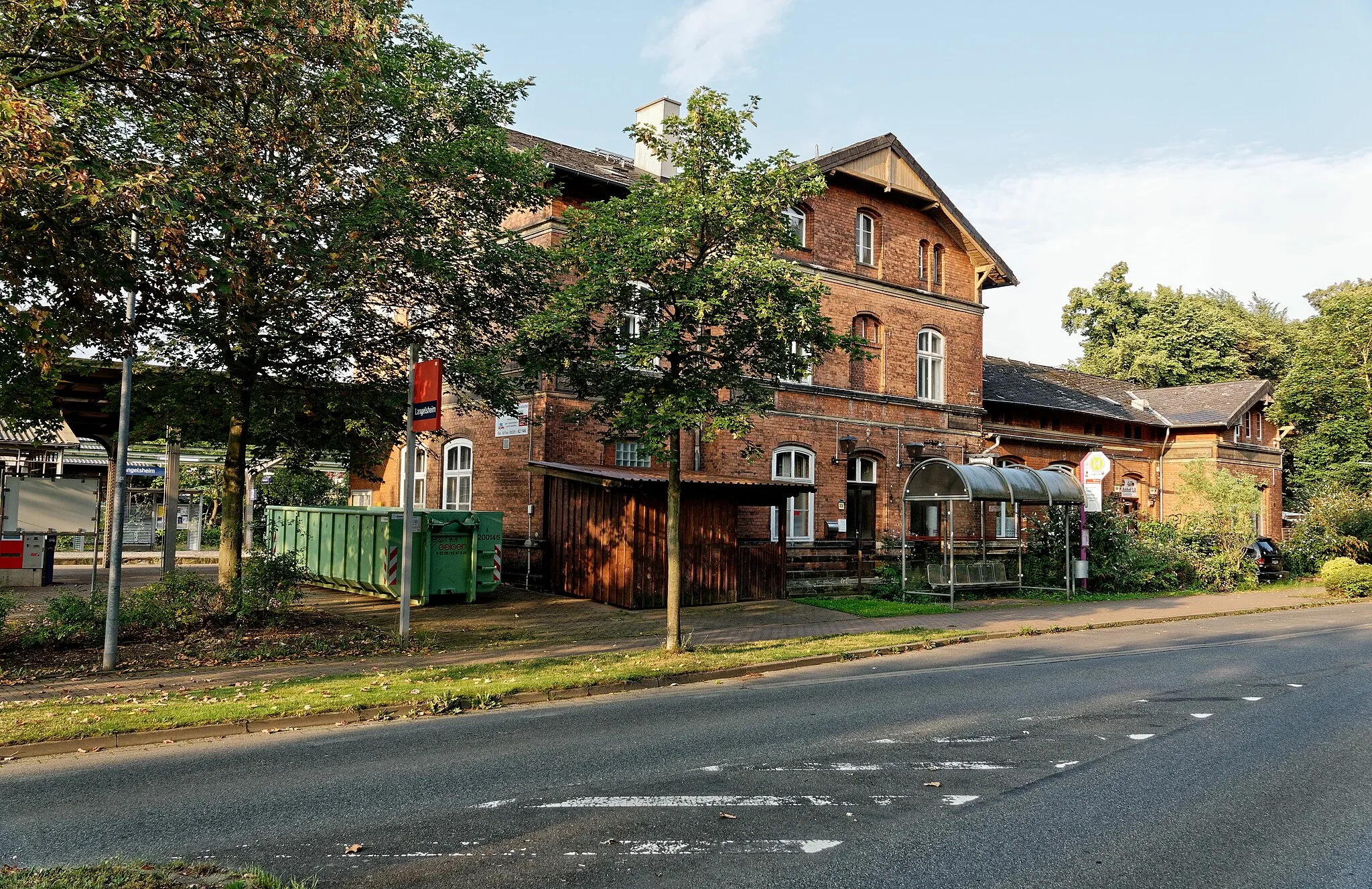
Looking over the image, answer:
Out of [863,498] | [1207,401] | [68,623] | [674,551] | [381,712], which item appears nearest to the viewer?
[381,712]

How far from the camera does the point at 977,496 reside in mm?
21812

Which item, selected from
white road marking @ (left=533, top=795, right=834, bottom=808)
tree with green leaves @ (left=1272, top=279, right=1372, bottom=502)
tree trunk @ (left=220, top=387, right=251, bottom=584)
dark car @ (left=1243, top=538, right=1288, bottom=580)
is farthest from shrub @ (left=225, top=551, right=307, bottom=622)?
tree with green leaves @ (left=1272, top=279, right=1372, bottom=502)

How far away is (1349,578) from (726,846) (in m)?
26.7

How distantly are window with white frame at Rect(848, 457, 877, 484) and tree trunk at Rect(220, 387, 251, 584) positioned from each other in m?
17.0

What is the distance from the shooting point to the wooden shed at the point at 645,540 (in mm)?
18203

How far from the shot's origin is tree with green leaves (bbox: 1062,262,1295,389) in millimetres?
55469

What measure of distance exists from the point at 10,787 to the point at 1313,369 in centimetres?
4764

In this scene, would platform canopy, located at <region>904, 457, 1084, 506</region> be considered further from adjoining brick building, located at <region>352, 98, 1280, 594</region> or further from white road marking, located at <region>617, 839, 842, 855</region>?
white road marking, located at <region>617, 839, 842, 855</region>

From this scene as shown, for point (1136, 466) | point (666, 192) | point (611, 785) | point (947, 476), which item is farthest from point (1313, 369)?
point (611, 785)

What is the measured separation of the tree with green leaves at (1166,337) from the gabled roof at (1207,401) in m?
11.7

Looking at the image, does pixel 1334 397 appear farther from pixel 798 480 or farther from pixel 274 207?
pixel 274 207

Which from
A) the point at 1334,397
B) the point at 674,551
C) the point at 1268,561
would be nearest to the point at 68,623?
the point at 674,551

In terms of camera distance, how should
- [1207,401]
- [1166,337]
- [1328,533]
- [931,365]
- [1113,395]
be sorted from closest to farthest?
[931,365], [1328,533], [1113,395], [1207,401], [1166,337]

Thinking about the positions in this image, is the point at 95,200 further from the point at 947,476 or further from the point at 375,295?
the point at 947,476
